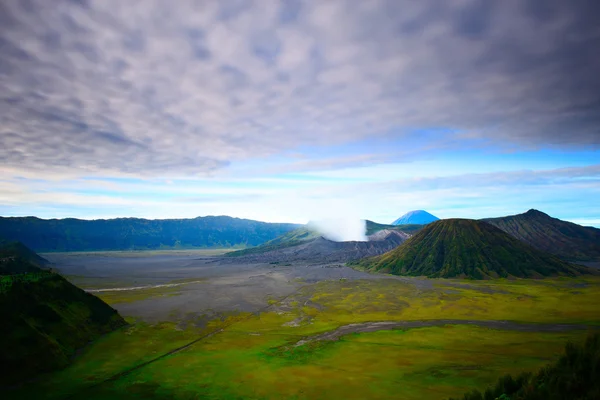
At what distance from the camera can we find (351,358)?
48250 mm

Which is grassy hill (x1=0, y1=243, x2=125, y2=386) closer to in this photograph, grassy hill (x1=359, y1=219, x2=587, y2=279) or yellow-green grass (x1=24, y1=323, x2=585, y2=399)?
yellow-green grass (x1=24, y1=323, x2=585, y2=399)

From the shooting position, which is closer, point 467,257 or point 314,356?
point 314,356

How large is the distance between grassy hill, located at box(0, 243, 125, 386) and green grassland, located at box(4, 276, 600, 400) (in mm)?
2532

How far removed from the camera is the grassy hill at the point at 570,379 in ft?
47.6

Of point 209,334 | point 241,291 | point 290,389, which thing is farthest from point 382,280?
point 290,389

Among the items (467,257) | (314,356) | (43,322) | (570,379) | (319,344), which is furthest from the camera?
(467,257)

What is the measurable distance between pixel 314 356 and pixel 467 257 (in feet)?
457

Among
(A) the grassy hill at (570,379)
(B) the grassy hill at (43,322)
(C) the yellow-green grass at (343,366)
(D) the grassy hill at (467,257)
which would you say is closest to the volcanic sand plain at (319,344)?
(C) the yellow-green grass at (343,366)

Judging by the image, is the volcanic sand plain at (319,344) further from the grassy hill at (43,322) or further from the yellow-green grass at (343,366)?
the grassy hill at (43,322)

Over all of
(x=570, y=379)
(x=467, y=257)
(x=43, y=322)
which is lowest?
(x=43, y=322)

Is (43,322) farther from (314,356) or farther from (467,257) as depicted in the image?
(467,257)

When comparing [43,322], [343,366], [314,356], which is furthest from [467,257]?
[43,322]

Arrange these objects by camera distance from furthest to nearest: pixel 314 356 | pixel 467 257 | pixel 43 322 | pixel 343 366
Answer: pixel 467 257 → pixel 314 356 → pixel 43 322 → pixel 343 366

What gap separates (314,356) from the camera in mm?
49250
